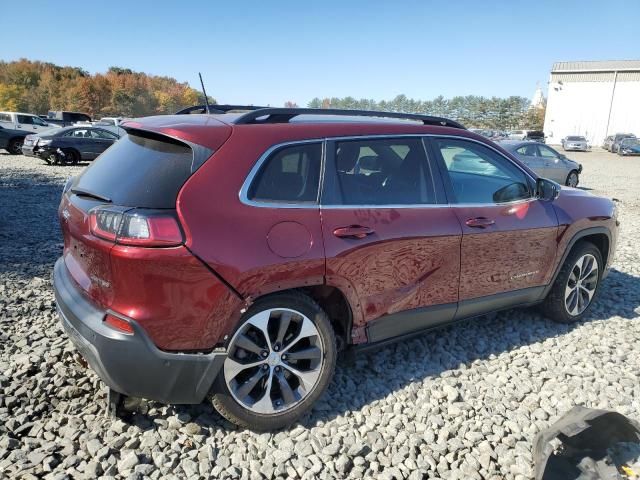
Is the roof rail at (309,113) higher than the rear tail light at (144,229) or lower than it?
higher

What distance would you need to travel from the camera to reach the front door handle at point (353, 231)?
2707 millimetres

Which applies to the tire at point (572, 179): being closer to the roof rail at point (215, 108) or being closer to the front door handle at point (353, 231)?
the roof rail at point (215, 108)

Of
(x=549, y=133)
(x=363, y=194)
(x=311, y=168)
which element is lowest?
(x=549, y=133)

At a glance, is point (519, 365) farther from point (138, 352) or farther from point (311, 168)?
point (138, 352)

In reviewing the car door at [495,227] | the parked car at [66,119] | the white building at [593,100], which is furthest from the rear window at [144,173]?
the white building at [593,100]

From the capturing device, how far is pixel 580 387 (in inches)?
131

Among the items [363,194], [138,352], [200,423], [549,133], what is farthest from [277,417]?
[549,133]

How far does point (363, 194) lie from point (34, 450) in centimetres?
226

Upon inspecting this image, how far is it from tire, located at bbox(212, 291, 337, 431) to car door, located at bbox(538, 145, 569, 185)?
50.9ft

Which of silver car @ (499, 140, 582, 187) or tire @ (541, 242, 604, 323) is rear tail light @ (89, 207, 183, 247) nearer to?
tire @ (541, 242, 604, 323)

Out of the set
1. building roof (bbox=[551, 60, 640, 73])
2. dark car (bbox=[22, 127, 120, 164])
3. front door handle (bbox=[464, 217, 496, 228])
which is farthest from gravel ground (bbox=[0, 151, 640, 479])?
building roof (bbox=[551, 60, 640, 73])

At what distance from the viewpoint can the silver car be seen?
1573 cm

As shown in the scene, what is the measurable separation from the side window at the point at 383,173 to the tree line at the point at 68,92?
82501 millimetres

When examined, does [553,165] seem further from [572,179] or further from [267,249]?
[267,249]
